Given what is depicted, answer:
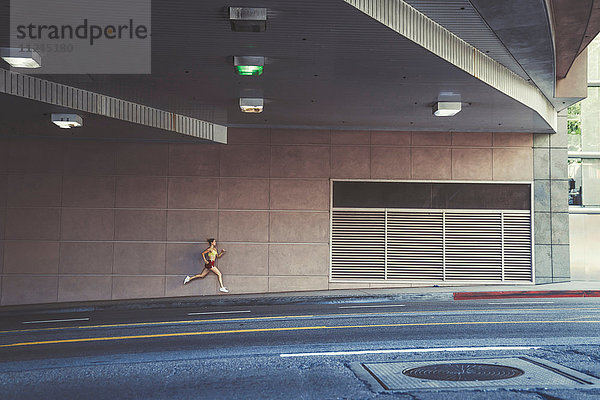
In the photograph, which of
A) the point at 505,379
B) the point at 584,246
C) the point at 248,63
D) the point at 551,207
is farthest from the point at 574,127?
the point at 505,379

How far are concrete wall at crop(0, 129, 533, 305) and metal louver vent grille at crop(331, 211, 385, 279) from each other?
392mm

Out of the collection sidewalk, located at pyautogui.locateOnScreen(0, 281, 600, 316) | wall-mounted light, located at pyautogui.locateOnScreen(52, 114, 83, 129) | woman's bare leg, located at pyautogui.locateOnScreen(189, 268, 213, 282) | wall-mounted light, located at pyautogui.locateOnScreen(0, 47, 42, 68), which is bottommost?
sidewalk, located at pyautogui.locateOnScreen(0, 281, 600, 316)

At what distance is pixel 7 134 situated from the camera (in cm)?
1808

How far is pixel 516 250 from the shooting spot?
19.6 m

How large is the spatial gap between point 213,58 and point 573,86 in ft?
36.2

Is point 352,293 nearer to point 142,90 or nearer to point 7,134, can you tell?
point 142,90

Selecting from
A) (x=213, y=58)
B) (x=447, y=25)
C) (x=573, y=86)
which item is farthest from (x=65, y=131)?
(x=573, y=86)

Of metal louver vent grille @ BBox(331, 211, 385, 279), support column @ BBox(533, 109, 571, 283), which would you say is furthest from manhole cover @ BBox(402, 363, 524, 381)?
support column @ BBox(533, 109, 571, 283)

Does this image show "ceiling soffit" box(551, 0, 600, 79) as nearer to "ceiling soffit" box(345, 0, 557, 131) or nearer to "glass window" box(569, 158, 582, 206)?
"ceiling soffit" box(345, 0, 557, 131)

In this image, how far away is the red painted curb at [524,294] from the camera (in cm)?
1738

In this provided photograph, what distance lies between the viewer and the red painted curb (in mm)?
17375

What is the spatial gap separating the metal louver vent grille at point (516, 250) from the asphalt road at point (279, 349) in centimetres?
486

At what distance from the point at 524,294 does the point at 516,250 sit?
213cm

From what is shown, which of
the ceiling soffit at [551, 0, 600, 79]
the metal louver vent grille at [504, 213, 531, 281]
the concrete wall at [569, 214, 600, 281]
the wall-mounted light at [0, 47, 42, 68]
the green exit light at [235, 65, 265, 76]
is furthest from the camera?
the concrete wall at [569, 214, 600, 281]
